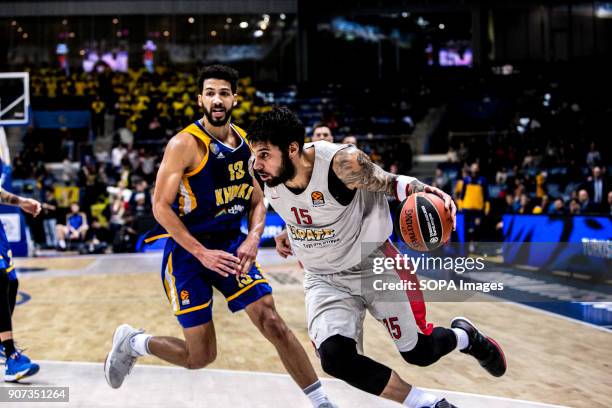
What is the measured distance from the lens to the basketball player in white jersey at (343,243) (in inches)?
146

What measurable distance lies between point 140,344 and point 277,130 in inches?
69.0

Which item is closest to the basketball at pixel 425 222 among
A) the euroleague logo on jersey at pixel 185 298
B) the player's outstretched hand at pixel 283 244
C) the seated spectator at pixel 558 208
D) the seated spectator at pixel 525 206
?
the player's outstretched hand at pixel 283 244

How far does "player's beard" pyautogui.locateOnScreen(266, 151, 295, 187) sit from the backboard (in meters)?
9.79

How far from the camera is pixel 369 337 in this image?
6824 millimetres

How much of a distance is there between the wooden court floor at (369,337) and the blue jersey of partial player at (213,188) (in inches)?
63.3

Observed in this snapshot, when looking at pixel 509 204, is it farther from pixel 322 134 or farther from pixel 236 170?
pixel 236 170

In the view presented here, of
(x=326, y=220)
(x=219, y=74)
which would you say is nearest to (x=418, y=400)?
(x=326, y=220)

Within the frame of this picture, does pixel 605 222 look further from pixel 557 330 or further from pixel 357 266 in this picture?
pixel 357 266

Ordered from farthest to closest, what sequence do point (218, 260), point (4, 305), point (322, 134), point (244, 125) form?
point (244, 125), point (322, 134), point (4, 305), point (218, 260)

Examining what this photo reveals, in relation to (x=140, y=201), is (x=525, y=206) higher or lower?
lower

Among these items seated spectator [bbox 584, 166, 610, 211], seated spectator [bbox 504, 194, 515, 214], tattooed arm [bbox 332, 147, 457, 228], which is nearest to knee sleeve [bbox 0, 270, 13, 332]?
tattooed arm [bbox 332, 147, 457, 228]

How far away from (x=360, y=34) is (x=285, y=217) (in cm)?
2664

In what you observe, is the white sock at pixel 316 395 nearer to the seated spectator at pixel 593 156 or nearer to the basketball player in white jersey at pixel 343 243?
the basketball player in white jersey at pixel 343 243

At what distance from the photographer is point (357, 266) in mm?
3984
